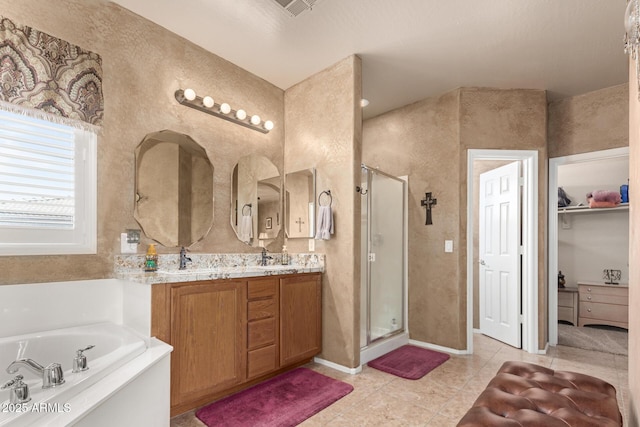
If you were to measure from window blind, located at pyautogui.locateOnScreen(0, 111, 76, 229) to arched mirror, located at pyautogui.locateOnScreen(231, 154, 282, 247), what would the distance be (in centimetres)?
124

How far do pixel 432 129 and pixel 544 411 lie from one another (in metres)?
2.95

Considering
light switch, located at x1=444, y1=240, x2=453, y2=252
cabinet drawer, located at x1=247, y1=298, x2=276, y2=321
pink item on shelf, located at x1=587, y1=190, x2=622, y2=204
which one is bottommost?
cabinet drawer, located at x1=247, y1=298, x2=276, y2=321

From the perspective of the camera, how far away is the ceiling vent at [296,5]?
7.31ft

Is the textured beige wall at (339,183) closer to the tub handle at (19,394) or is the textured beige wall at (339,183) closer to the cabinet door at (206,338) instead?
the cabinet door at (206,338)

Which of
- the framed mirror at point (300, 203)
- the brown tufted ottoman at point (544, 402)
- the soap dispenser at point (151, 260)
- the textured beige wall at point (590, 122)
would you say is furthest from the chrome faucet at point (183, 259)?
the textured beige wall at point (590, 122)

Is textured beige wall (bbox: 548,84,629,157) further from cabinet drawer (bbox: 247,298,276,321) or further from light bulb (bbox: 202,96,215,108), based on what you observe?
light bulb (bbox: 202,96,215,108)

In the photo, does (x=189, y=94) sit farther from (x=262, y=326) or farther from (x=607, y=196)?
(x=607, y=196)

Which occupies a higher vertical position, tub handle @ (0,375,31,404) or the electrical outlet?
the electrical outlet

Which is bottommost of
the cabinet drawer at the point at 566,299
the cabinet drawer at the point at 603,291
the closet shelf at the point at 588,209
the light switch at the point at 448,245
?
the cabinet drawer at the point at 566,299

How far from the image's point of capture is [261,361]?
256 cm

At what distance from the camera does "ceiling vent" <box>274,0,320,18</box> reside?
87.7 inches

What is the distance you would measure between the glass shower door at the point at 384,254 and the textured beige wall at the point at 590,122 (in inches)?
72.1

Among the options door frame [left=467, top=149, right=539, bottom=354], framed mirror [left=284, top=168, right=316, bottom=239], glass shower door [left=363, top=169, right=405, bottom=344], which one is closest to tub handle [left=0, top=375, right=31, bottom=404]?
framed mirror [left=284, top=168, right=316, bottom=239]

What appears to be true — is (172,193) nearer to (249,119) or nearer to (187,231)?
(187,231)
